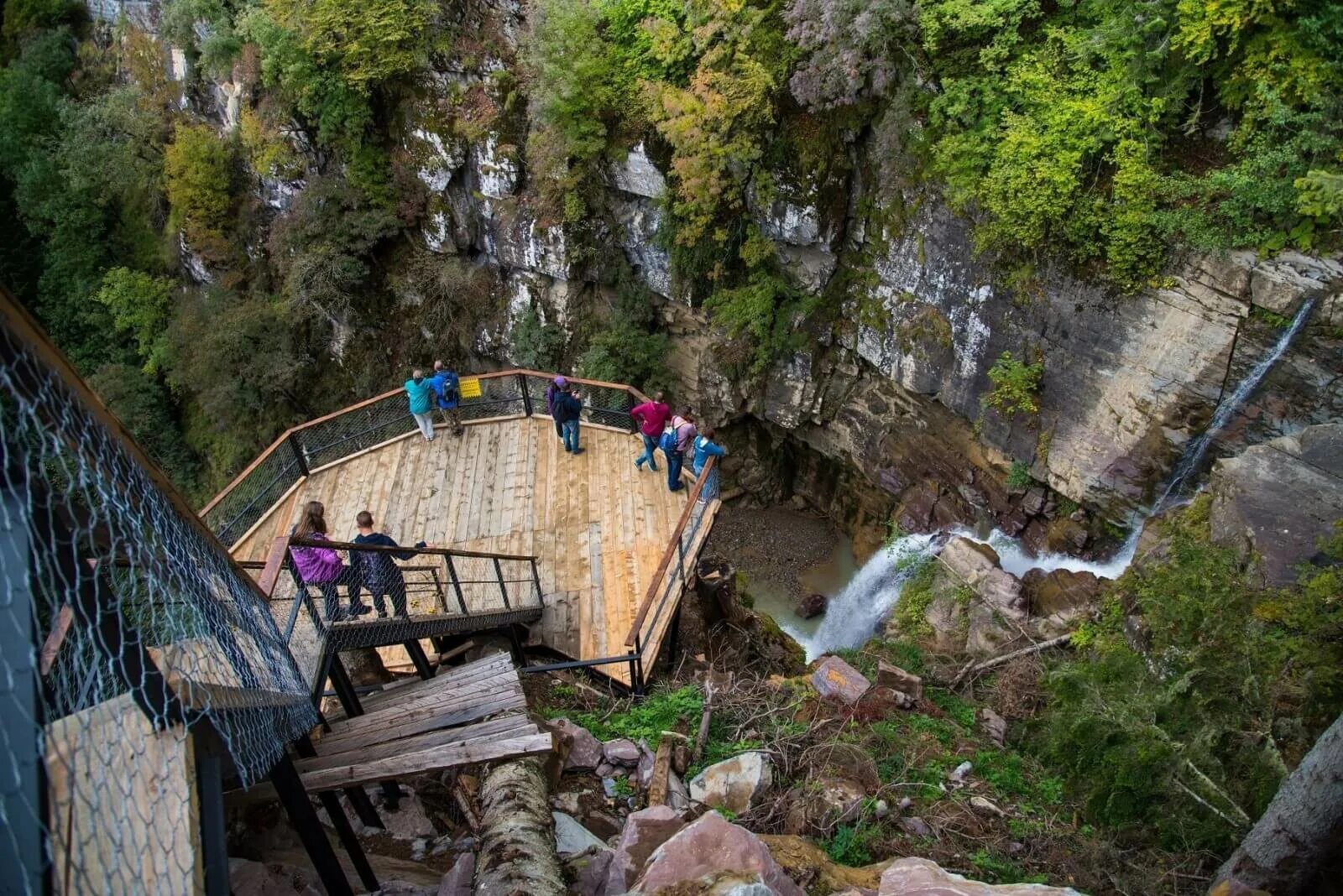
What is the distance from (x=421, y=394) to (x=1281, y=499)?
9861mm

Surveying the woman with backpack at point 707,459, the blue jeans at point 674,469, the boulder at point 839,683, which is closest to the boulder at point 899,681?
the boulder at point 839,683

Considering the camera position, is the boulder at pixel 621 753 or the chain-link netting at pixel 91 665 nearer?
the chain-link netting at pixel 91 665

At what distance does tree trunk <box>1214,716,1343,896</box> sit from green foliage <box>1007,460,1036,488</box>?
25.0 ft

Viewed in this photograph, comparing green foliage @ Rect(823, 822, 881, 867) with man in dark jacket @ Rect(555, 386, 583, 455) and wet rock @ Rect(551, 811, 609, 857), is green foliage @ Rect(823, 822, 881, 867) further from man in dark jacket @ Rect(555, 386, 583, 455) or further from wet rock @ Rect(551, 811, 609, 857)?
man in dark jacket @ Rect(555, 386, 583, 455)

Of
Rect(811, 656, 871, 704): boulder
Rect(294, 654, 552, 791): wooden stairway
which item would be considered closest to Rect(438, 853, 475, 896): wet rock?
Rect(294, 654, 552, 791): wooden stairway

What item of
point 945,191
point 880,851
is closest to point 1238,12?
point 945,191

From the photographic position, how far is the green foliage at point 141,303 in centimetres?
1931

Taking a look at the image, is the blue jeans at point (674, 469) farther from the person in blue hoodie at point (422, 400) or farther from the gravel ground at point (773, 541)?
the gravel ground at point (773, 541)

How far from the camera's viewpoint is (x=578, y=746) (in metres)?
5.23

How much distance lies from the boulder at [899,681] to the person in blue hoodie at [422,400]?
6.44m

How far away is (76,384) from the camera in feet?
5.95

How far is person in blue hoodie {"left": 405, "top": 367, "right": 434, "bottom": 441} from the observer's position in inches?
379

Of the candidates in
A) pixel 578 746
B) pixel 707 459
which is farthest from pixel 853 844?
pixel 707 459

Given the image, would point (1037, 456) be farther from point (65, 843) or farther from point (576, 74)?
point (65, 843)
